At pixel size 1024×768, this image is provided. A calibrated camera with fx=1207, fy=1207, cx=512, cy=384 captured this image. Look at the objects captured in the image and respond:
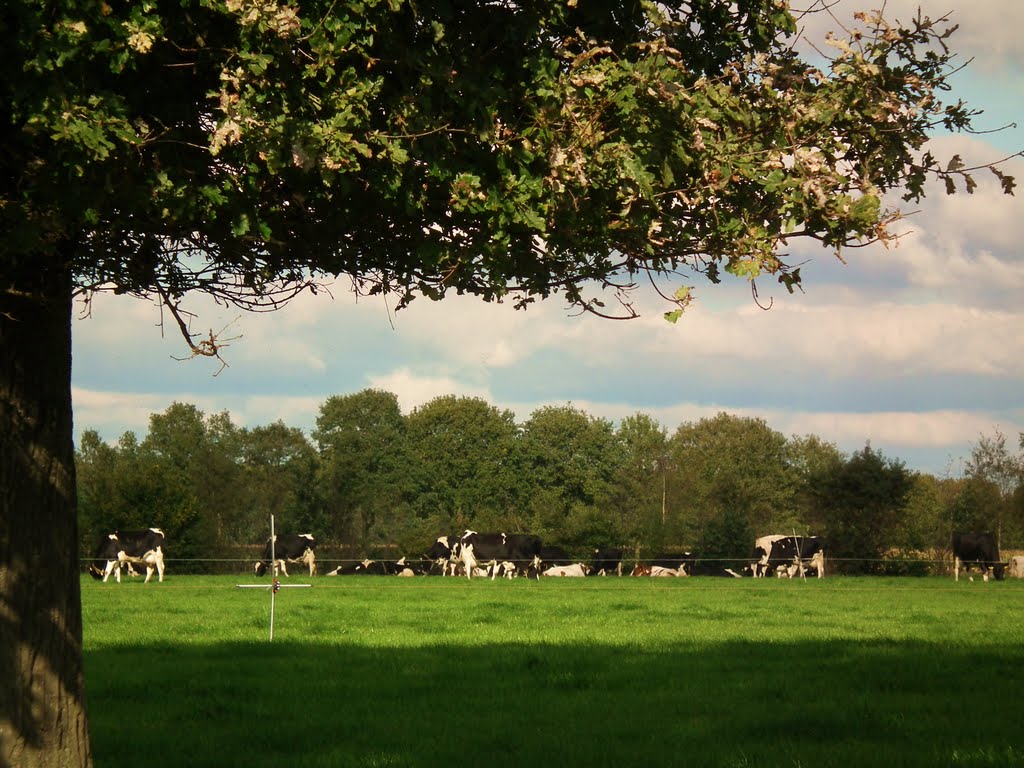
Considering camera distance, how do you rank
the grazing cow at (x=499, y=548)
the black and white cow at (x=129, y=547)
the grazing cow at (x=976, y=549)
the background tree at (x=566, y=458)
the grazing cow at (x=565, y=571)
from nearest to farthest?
the black and white cow at (x=129, y=547) < the grazing cow at (x=976, y=549) < the grazing cow at (x=499, y=548) < the grazing cow at (x=565, y=571) < the background tree at (x=566, y=458)

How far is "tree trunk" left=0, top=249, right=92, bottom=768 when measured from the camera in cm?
765

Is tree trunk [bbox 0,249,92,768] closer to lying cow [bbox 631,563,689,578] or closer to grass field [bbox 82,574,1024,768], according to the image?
grass field [bbox 82,574,1024,768]

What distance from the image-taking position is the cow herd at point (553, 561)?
52.9m

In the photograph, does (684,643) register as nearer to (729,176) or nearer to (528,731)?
(528,731)

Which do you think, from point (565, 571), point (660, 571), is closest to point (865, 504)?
point (660, 571)

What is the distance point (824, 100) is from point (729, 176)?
814 millimetres

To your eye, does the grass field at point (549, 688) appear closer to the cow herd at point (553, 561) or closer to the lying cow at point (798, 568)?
the cow herd at point (553, 561)

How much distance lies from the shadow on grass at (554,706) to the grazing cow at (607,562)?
44155 millimetres

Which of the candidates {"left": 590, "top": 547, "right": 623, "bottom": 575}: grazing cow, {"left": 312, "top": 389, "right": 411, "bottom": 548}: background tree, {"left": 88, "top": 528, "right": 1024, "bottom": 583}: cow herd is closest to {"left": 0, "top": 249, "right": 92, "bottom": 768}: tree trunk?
{"left": 88, "top": 528, "right": 1024, "bottom": 583}: cow herd

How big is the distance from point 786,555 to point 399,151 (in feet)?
179

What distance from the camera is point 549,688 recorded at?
1360 centimetres

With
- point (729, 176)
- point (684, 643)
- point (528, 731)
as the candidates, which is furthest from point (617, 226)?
point (684, 643)

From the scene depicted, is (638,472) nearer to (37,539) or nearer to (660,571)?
(660,571)

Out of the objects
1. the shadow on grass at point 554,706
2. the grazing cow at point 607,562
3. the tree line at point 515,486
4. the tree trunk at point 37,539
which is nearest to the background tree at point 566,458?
the tree line at point 515,486
